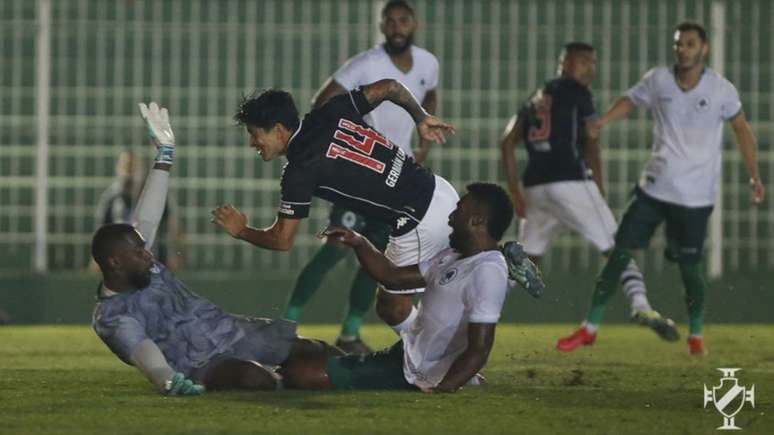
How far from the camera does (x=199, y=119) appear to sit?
1527cm

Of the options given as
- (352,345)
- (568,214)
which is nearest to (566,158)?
(568,214)

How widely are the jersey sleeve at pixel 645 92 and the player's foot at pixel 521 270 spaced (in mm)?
3964

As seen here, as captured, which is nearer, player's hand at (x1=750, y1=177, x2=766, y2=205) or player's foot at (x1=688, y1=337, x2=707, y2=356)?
player's foot at (x1=688, y1=337, x2=707, y2=356)

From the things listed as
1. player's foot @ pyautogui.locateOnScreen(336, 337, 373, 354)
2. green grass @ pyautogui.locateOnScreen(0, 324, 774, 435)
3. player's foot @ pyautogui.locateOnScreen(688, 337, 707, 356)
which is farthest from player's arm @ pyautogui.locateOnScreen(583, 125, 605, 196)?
player's foot @ pyautogui.locateOnScreen(336, 337, 373, 354)

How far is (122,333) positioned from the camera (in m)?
7.78

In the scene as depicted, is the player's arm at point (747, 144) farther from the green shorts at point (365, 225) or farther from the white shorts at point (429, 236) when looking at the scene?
the white shorts at point (429, 236)

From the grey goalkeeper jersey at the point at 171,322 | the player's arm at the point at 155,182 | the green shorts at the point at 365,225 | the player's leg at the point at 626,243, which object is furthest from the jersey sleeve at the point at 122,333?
the player's leg at the point at 626,243

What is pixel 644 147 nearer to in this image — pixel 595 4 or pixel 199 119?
pixel 595 4

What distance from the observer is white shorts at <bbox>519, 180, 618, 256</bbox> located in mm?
12133

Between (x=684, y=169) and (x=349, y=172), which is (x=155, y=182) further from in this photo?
→ (x=684, y=169)

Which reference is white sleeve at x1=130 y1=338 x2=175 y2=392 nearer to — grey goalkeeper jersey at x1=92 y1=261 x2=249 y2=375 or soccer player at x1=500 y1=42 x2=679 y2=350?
grey goalkeeper jersey at x1=92 y1=261 x2=249 y2=375

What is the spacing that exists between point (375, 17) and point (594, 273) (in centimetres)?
275

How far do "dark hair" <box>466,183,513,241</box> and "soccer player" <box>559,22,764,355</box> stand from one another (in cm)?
363

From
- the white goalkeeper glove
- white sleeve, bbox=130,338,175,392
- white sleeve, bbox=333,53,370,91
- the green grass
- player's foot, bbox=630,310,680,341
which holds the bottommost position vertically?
player's foot, bbox=630,310,680,341
